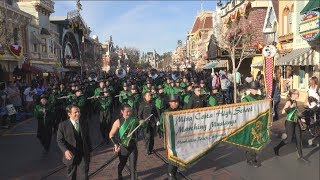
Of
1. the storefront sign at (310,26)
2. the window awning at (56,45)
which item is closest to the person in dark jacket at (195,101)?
the storefront sign at (310,26)

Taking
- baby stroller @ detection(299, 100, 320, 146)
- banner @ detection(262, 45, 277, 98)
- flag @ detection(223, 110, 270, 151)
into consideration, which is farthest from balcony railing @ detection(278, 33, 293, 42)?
flag @ detection(223, 110, 270, 151)

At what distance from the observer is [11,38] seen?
88.1 ft

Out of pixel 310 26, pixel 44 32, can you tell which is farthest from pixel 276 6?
pixel 44 32

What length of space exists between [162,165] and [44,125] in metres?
3.81

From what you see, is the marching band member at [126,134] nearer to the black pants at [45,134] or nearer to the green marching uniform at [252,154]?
the green marching uniform at [252,154]

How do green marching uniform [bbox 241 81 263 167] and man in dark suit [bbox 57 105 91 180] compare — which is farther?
green marching uniform [bbox 241 81 263 167]

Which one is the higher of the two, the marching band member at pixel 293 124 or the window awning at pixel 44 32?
the window awning at pixel 44 32

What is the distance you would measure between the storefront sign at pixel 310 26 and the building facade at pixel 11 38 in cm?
1582

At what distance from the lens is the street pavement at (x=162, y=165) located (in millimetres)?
8312

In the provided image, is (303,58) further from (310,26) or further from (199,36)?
(199,36)

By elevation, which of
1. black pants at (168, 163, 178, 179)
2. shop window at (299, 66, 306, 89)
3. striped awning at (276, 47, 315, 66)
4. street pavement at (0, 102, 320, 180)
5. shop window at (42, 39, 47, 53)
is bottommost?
street pavement at (0, 102, 320, 180)

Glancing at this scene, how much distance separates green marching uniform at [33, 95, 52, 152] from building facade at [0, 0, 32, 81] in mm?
13143

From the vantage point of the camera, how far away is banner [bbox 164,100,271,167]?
25.1 feet

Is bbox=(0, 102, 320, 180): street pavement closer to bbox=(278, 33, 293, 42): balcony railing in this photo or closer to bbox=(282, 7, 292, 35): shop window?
bbox=(278, 33, 293, 42): balcony railing
